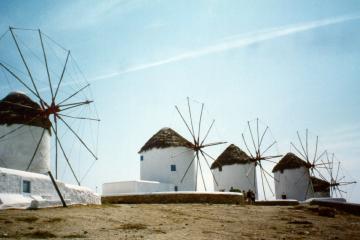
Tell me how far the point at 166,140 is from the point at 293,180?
17.5 metres

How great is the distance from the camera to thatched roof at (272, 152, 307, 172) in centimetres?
3738

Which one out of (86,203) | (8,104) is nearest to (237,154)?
(86,203)

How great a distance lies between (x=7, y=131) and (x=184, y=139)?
16989 millimetres

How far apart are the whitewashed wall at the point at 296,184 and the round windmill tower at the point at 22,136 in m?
28.8

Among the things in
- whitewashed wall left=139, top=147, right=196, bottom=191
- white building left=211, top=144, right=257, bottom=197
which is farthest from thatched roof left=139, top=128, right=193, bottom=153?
white building left=211, top=144, right=257, bottom=197

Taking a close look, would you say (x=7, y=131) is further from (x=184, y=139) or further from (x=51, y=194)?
(x=184, y=139)

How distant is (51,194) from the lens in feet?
48.5

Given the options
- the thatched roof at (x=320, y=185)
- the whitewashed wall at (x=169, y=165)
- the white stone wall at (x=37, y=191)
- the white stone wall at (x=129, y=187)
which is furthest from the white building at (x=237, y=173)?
the white stone wall at (x=37, y=191)

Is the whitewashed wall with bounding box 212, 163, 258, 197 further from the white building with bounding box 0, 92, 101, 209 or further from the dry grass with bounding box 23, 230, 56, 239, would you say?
the dry grass with bounding box 23, 230, 56, 239

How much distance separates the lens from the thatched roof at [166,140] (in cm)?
2944

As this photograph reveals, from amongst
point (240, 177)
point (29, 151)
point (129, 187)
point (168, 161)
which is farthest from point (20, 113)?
point (240, 177)

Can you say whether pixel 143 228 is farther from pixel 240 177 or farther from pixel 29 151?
pixel 240 177

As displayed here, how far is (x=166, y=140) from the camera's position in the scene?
29.7 metres

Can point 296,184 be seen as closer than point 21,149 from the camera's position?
No
